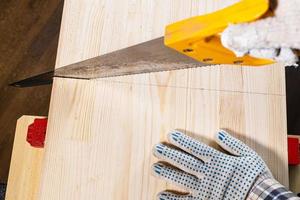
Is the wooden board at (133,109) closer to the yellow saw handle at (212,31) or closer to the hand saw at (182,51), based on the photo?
the hand saw at (182,51)

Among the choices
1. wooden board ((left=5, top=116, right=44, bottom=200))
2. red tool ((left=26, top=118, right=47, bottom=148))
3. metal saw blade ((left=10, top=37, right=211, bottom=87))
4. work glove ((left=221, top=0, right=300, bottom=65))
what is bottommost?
wooden board ((left=5, top=116, right=44, bottom=200))

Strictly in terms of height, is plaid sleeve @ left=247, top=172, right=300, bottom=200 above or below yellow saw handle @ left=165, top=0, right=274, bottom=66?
below

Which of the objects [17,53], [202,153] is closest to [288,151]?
[202,153]

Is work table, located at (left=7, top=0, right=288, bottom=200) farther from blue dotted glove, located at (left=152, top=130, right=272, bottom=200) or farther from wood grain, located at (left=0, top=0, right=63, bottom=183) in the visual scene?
wood grain, located at (left=0, top=0, right=63, bottom=183)

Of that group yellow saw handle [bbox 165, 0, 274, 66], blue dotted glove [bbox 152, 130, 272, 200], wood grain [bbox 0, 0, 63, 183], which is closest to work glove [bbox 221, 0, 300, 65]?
yellow saw handle [bbox 165, 0, 274, 66]

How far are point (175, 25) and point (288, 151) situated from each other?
1.41 feet

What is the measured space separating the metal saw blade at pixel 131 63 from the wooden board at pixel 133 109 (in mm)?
17

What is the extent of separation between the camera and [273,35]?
266 millimetres

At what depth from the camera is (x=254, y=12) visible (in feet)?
0.88

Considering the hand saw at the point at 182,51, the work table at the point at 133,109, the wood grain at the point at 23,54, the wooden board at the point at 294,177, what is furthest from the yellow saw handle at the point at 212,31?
the wood grain at the point at 23,54

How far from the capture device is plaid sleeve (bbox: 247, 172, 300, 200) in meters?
0.56

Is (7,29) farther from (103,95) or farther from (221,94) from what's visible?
(221,94)

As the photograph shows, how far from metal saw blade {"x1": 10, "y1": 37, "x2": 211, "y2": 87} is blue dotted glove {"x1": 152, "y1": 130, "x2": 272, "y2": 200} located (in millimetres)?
122

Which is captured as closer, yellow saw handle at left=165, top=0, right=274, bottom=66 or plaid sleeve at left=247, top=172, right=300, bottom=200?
yellow saw handle at left=165, top=0, right=274, bottom=66
